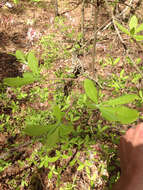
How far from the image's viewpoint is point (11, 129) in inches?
85.1

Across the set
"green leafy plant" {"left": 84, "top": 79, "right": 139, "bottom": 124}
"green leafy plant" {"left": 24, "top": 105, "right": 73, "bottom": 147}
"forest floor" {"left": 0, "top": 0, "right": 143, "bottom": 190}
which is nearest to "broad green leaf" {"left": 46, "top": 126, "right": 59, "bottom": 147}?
"green leafy plant" {"left": 24, "top": 105, "right": 73, "bottom": 147}

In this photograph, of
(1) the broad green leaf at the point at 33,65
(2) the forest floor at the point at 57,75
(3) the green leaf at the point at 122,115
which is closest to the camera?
(3) the green leaf at the point at 122,115

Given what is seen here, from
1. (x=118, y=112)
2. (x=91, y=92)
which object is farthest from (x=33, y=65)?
(x=118, y=112)

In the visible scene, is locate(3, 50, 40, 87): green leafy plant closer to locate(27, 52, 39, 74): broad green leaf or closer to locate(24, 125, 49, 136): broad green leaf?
locate(27, 52, 39, 74): broad green leaf

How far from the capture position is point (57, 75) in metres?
2.52

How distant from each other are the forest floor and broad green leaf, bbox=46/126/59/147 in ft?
1.10

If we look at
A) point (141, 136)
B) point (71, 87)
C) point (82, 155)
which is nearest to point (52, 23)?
point (71, 87)

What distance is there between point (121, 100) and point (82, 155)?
1517mm

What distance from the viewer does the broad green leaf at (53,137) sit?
0.45 metres

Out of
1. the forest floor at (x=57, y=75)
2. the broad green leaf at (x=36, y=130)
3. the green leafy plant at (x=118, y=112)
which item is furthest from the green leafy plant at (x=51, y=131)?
the forest floor at (x=57, y=75)

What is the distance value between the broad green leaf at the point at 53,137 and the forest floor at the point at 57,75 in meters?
0.34

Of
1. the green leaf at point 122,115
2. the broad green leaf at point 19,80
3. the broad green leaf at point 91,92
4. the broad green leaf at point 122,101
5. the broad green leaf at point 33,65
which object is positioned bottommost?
the green leaf at point 122,115

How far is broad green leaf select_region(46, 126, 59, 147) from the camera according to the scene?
0.45m

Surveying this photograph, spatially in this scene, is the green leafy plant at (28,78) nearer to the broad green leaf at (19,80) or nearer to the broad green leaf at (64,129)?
the broad green leaf at (19,80)
